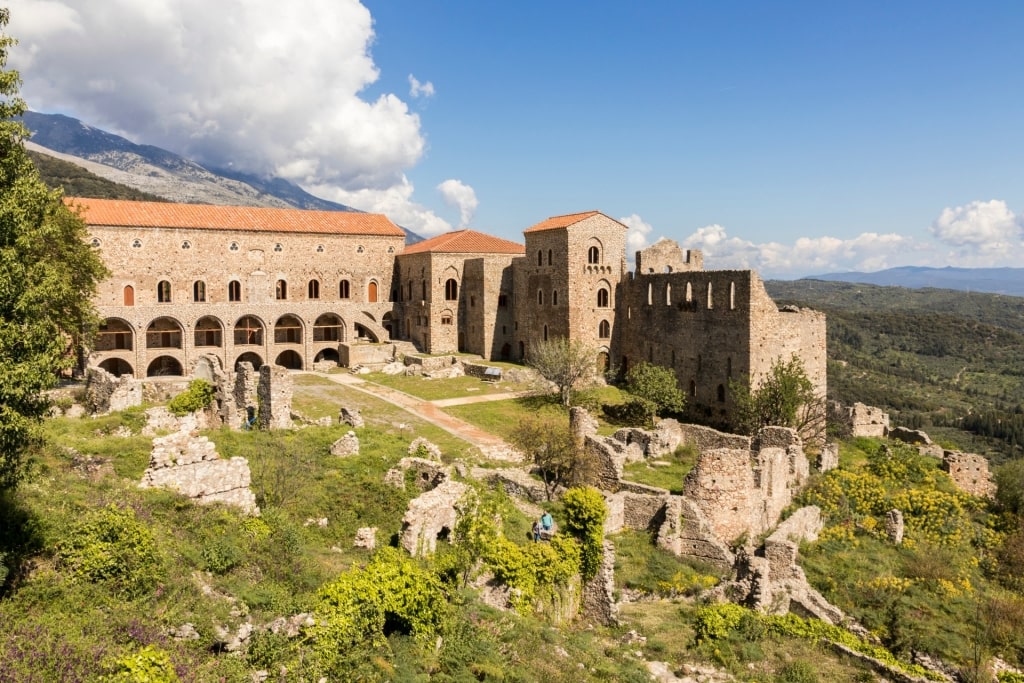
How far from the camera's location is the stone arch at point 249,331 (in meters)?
50.0

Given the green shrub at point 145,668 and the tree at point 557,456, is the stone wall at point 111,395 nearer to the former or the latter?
the tree at point 557,456

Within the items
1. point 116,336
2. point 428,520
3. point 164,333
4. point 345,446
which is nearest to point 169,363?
point 164,333

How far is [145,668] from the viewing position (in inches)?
298

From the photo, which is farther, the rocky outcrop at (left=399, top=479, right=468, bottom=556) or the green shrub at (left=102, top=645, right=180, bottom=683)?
the rocky outcrop at (left=399, top=479, right=468, bottom=556)

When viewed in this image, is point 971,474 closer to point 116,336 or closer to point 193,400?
point 193,400

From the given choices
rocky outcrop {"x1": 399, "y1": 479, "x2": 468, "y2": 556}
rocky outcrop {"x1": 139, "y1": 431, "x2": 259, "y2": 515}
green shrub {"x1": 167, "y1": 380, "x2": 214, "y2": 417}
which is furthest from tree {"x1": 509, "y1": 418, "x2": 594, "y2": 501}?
green shrub {"x1": 167, "y1": 380, "x2": 214, "y2": 417}

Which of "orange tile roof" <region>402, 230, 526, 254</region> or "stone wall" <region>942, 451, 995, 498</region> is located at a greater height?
"orange tile roof" <region>402, 230, 526, 254</region>

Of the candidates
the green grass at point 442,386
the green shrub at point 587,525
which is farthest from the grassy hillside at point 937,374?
the green shrub at point 587,525

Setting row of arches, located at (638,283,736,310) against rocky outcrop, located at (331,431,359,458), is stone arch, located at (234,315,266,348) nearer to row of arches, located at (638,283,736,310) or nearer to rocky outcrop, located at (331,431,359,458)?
row of arches, located at (638,283,736,310)

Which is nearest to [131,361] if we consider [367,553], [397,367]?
[397,367]

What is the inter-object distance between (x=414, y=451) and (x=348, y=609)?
935 centimetres

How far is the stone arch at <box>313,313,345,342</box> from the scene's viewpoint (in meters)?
53.0

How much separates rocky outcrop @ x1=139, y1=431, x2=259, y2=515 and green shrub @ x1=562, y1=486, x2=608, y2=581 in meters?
6.81

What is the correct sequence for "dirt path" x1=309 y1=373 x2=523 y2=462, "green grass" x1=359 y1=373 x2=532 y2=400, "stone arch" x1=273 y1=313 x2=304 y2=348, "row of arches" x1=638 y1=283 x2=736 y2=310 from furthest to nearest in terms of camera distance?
"stone arch" x1=273 y1=313 x2=304 y2=348
"green grass" x1=359 y1=373 x2=532 y2=400
"row of arches" x1=638 y1=283 x2=736 y2=310
"dirt path" x1=309 y1=373 x2=523 y2=462
